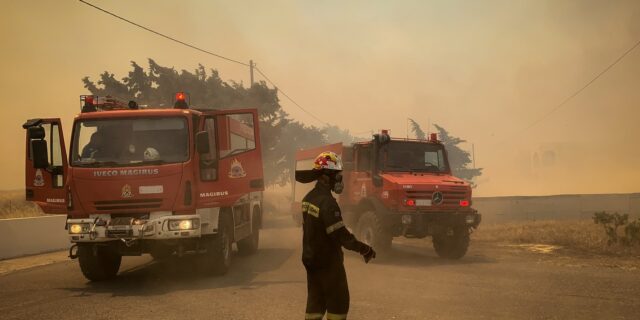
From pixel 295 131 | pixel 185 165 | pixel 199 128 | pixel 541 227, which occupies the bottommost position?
pixel 541 227

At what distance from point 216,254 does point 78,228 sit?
2403 mm

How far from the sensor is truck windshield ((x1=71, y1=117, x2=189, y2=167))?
30.0 ft

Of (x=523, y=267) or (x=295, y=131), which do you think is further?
(x=295, y=131)

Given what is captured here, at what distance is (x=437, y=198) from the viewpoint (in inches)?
477

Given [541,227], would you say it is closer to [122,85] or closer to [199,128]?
[199,128]

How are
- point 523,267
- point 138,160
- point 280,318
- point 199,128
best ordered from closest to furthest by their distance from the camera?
point 280,318
point 138,160
point 199,128
point 523,267

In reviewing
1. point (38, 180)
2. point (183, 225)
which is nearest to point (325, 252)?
point (183, 225)

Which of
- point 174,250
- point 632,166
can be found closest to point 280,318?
point 174,250

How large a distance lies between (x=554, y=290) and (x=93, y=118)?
8.29 meters

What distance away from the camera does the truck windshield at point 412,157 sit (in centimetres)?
1280

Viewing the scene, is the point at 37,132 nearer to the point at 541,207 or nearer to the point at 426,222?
the point at 426,222

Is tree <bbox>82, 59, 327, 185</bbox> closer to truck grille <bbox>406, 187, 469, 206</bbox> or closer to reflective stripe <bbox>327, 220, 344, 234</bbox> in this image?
truck grille <bbox>406, 187, 469, 206</bbox>

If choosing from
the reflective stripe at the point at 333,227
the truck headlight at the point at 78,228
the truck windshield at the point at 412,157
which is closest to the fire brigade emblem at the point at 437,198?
the truck windshield at the point at 412,157

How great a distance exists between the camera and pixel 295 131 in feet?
173
